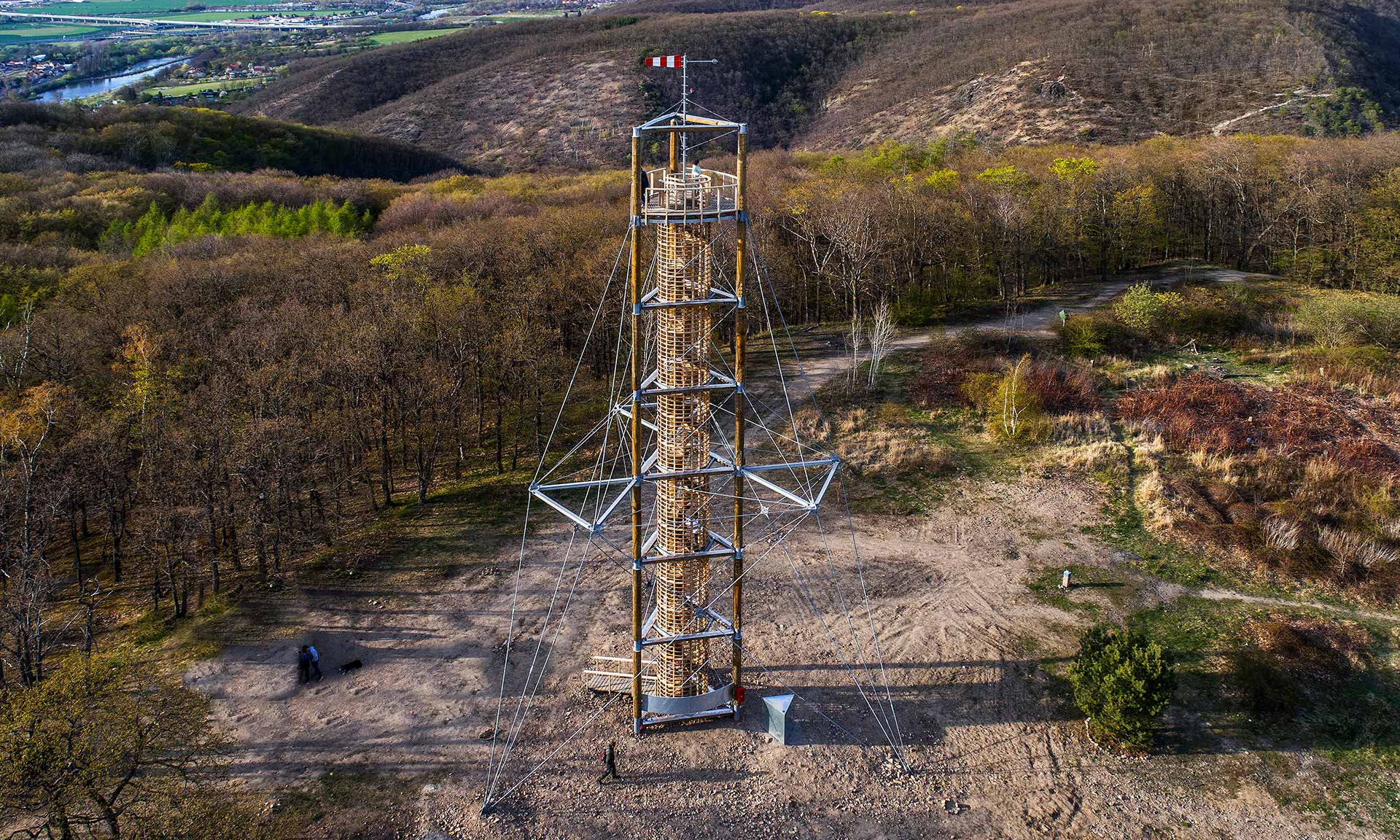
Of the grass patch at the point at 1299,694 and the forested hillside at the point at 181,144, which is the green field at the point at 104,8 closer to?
the forested hillside at the point at 181,144

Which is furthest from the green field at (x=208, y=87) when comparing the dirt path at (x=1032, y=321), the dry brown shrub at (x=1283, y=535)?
the dry brown shrub at (x=1283, y=535)

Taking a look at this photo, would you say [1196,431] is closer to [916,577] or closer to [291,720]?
[916,577]

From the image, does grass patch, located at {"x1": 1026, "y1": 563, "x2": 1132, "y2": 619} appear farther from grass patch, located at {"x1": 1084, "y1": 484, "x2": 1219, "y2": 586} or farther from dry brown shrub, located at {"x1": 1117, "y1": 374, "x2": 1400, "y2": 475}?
dry brown shrub, located at {"x1": 1117, "y1": 374, "x2": 1400, "y2": 475}

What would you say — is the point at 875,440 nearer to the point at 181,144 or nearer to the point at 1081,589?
the point at 1081,589

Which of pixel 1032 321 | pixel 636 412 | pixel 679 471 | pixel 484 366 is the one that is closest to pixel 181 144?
pixel 484 366

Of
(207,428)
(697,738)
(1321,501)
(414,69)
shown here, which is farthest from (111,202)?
(414,69)

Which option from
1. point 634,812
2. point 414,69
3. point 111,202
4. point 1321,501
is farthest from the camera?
point 414,69

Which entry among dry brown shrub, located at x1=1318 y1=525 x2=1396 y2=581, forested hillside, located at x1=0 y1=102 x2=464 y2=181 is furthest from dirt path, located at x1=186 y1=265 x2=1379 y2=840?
forested hillside, located at x1=0 y1=102 x2=464 y2=181
